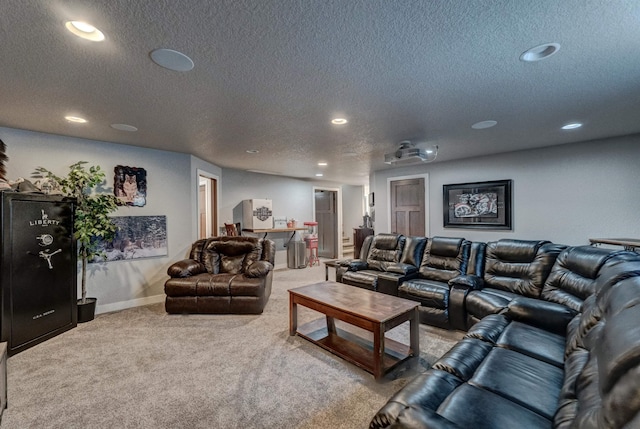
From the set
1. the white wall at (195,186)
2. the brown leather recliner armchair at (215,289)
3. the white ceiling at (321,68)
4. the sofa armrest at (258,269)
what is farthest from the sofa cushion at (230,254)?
the white ceiling at (321,68)

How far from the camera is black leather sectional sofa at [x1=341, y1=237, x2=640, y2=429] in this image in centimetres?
91

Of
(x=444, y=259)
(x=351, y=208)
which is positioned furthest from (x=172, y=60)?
(x=351, y=208)

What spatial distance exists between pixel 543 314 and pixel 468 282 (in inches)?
37.8

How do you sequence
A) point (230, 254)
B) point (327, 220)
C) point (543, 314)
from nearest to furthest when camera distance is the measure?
point (543, 314) → point (230, 254) → point (327, 220)

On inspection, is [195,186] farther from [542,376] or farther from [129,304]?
[542,376]

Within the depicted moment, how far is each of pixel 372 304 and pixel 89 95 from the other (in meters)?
2.95

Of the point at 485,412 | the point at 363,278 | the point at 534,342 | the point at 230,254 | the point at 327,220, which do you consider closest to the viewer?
the point at 485,412

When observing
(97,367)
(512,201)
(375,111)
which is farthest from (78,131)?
(512,201)

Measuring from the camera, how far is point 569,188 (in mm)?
4125

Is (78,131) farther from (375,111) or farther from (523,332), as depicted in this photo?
(523,332)

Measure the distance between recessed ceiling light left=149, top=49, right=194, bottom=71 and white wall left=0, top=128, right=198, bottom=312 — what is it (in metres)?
2.70

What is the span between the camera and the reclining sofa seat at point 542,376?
822mm

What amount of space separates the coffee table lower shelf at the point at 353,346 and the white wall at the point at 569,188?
118 inches

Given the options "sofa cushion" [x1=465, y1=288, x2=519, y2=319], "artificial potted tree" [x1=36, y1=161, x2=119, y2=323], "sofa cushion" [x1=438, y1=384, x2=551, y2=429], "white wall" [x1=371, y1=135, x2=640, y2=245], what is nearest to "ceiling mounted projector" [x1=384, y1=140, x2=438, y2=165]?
"white wall" [x1=371, y1=135, x2=640, y2=245]
